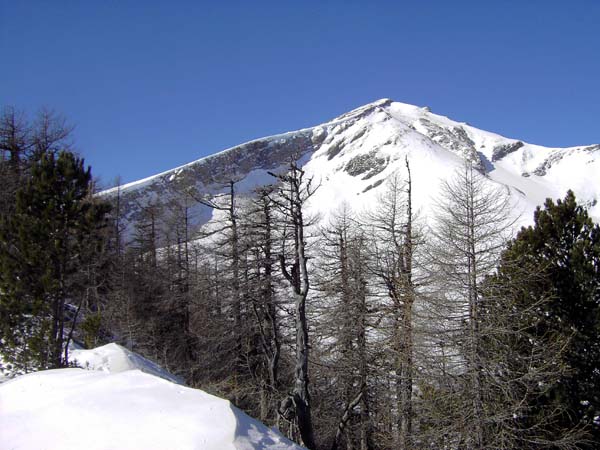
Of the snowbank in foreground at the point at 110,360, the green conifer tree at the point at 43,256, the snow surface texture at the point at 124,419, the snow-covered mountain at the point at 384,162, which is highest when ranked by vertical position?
the snow-covered mountain at the point at 384,162

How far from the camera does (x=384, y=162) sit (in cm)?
9650

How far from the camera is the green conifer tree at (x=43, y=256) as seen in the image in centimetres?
1055

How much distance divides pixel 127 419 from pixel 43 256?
24.5 ft

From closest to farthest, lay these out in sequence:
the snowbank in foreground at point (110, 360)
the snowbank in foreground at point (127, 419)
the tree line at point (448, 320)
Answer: the snowbank in foreground at point (127, 419)
the tree line at point (448, 320)
the snowbank in foreground at point (110, 360)

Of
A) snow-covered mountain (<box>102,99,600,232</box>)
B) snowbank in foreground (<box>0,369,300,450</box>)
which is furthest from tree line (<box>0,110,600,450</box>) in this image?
snow-covered mountain (<box>102,99,600,232</box>)

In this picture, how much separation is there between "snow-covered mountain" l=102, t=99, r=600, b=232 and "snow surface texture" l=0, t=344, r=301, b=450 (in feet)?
216

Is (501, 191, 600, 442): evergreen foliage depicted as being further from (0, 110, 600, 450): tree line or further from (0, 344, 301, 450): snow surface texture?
(0, 344, 301, 450): snow surface texture

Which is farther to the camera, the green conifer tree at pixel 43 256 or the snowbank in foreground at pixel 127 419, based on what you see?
the green conifer tree at pixel 43 256

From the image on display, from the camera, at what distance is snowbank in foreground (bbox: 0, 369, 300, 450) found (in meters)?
4.75

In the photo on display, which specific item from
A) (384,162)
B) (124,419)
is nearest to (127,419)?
(124,419)

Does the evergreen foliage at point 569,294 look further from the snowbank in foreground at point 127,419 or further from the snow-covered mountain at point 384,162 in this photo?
the snow-covered mountain at point 384,162

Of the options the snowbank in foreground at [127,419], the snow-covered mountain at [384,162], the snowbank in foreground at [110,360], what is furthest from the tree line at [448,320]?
the snow-covered mountain at [384,162]

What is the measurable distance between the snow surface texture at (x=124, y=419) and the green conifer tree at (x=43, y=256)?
457cm

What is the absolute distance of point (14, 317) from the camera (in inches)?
421
